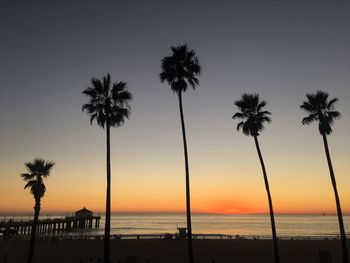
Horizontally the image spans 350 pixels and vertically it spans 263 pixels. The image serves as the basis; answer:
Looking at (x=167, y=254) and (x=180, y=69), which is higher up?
(x=180, y=69)

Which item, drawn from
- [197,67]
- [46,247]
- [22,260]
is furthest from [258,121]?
[46,247]

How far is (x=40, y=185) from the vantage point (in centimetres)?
3192

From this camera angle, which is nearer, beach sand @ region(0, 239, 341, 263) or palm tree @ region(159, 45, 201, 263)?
palm tree @ region(159, 45, 201, 263)

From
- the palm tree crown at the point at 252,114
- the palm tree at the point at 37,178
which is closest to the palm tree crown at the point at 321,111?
the palm tree crown at the point at 252,114

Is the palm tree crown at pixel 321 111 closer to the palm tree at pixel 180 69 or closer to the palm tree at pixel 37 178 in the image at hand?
the palm tree at pixel 180 69

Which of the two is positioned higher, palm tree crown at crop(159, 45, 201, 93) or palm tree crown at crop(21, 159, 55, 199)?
palm tree crown at crop(159, 45, 201, 93)

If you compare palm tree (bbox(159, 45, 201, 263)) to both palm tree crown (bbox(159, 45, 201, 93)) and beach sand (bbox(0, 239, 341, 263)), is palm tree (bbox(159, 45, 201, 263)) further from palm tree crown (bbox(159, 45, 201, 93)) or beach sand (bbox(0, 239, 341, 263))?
beach sand (bbox(0, 239, 341, 263))

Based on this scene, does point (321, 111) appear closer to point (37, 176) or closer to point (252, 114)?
point (252, 114)

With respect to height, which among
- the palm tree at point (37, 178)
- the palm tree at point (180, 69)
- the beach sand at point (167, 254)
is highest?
the palm tree at point (180, 69)

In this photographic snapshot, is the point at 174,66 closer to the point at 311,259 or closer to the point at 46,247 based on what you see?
the point at 311,259

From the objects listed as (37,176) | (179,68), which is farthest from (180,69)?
(37,176)

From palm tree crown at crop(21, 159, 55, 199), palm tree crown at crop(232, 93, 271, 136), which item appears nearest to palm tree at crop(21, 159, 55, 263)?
palm tree crown at crop(21, 159, 55, 199)

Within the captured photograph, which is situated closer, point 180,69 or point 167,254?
point 180,69

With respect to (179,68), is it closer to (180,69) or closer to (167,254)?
(180,69)
